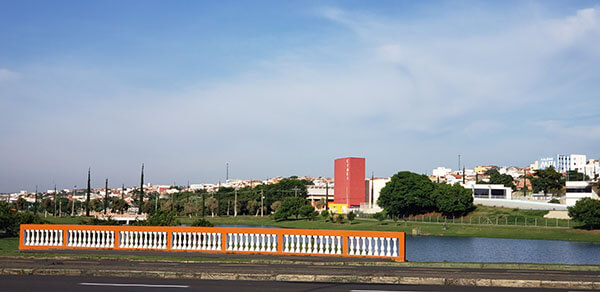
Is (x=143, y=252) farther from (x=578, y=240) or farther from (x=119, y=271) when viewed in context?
(x=578, y=240)

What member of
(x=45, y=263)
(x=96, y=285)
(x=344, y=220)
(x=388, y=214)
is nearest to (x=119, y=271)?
(x=96, y=285)

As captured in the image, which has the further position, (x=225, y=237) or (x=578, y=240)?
(x=578, y=240)

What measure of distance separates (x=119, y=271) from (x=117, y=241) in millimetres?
8633

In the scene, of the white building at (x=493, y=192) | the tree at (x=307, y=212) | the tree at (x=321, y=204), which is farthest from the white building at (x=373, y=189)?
the tree at (x=307, y=212)

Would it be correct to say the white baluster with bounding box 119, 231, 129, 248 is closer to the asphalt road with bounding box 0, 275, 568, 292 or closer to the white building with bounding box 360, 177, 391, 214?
the asphalt road with bounding box 0, 275, 568, 292

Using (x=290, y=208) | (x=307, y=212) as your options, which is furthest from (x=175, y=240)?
(x=290, y=208)

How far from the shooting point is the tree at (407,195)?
114250 mm

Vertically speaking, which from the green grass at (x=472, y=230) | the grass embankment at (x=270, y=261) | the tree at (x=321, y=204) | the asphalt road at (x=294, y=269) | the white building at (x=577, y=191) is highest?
the white building at (x=577, y=191)

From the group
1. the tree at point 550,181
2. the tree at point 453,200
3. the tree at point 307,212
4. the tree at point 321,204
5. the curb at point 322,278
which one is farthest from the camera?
the tree at point 321,204

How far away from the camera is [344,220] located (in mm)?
110938

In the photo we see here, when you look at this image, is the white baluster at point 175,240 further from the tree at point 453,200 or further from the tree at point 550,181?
the tree at point 550,181

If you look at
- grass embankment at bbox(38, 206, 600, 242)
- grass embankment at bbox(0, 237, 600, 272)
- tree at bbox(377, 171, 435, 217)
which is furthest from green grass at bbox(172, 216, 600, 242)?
grass embankment at bbox(0, 237, 600, 272)

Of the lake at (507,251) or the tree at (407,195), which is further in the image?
the tree at (407,195)

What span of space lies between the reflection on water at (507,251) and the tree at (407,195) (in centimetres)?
3277
